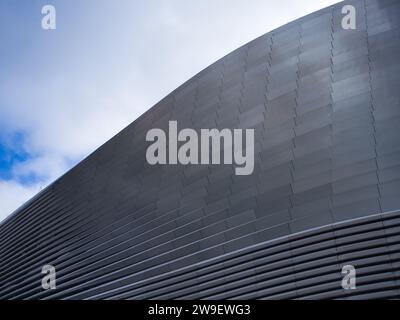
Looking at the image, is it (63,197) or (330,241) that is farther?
(63,197)

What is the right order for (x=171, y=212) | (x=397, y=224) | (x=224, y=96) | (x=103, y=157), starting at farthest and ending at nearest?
1. (x=103, y=157)
2. (x=224, y=96)
3. (x=171, y=212)
4. (x=397, y=224)

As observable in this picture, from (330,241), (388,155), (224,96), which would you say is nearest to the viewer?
(330,241)

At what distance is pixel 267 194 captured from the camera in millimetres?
19547

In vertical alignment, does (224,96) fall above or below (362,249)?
above

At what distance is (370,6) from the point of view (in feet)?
77.8

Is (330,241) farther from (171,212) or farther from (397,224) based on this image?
(171,212)

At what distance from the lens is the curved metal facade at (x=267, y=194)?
16047mm

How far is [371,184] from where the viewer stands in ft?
54.7

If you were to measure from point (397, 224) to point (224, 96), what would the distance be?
13169 mm

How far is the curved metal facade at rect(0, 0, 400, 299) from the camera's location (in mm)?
16047

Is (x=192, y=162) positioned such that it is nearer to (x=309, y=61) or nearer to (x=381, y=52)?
(x=309, y=61)

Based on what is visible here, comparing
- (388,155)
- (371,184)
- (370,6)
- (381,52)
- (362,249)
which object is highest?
(370,6)

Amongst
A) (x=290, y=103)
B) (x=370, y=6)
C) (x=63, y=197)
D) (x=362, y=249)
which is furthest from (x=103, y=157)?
(x=362, y=249)
